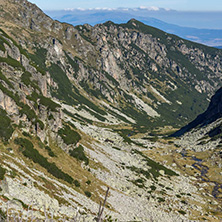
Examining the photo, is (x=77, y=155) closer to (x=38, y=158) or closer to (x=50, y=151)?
(x=50, y=151)

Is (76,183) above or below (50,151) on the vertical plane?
below

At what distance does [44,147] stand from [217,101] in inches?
6814

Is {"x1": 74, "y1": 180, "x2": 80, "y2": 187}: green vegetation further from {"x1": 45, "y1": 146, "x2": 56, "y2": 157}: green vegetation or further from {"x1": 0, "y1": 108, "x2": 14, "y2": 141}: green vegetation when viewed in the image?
{"x1": 0, "y1": 108, "x2": 14, "y2": 141}: green vegetation

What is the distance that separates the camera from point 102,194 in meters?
49.1

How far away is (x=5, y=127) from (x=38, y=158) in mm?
8119

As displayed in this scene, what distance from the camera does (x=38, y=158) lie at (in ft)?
143

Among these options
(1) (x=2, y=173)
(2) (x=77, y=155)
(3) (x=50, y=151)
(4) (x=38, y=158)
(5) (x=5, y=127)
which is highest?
(5) (x=5, y=127)

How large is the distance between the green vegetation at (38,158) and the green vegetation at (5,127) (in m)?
1.99

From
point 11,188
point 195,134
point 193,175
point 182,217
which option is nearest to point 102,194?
point 182,217

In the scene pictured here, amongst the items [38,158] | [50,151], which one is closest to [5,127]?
[38,158]

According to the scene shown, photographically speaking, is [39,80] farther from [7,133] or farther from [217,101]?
[217,101]

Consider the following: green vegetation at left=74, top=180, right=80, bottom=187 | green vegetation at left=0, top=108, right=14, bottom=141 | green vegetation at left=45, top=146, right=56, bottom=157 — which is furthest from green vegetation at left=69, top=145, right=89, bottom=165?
green vegetation at left=0, top=108, right=14, bottom=141

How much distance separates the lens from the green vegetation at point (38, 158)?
42.2m

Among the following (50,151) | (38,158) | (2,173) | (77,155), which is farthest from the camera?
(77,155)
